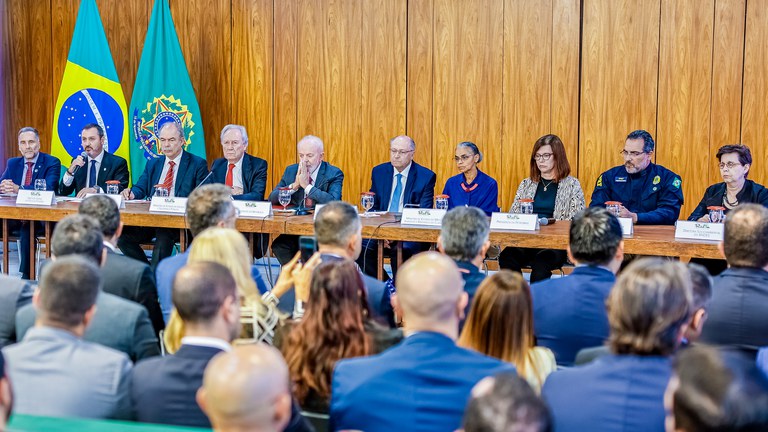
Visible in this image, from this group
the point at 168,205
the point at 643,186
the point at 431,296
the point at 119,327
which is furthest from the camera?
the point at 643,186

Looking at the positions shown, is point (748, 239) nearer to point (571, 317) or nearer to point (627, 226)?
point (571, 317)

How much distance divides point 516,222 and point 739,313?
2.01 m

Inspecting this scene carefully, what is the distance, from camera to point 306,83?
736 cm

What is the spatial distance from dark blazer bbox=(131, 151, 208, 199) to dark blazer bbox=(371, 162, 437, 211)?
121 centimetres

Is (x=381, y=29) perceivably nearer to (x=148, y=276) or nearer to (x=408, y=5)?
(x=408, y=5)

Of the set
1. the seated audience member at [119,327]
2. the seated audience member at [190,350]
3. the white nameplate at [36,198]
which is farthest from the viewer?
the white nameplate at [36,198]

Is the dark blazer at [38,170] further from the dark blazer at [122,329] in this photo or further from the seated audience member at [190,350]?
the seated audience member at [190,350]

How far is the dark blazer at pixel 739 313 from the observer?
8.20ft

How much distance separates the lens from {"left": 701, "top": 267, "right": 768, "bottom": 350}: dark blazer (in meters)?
2.50

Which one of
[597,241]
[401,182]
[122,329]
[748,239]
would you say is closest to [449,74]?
[401,182]

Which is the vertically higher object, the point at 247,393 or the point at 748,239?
the point at 748,239

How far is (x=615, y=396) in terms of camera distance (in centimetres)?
174

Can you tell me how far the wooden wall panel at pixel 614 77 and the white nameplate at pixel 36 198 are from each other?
390 cm

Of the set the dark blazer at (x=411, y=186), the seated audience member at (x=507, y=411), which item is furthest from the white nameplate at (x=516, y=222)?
the seated audience member at (x=507, y=411)
